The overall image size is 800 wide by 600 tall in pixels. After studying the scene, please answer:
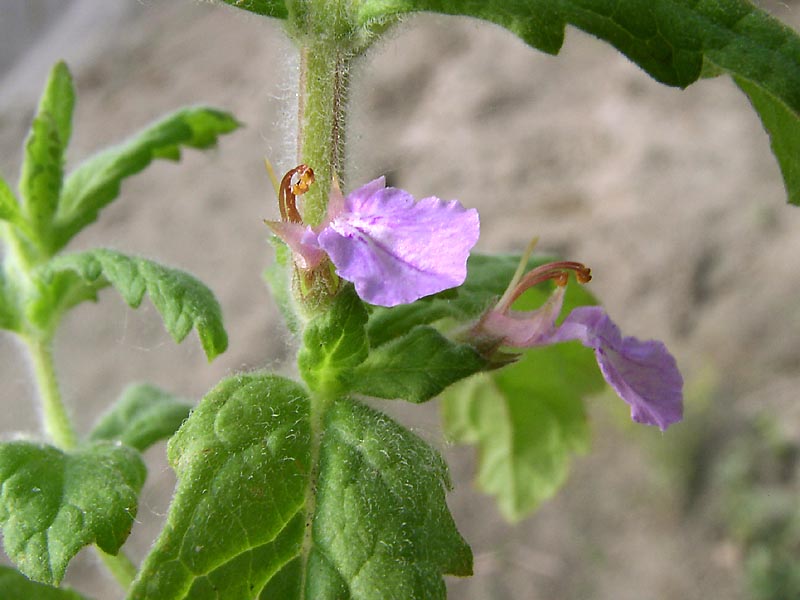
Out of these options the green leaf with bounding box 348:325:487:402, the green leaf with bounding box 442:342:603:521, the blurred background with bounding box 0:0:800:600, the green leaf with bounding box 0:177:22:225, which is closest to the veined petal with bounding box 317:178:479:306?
the green leaf with bounding box 348:325:487:402

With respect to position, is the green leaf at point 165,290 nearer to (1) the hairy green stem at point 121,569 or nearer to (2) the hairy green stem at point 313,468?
(2) the hairy green stem at point 313,468

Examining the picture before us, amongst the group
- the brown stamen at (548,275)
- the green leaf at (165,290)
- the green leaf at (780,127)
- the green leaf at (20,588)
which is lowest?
the green leaf at (20,588)

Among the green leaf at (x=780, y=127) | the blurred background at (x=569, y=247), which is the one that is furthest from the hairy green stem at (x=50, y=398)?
the blurred background at (x=569, y=247)

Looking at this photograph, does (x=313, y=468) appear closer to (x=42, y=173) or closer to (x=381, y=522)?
(x=381, y=522)

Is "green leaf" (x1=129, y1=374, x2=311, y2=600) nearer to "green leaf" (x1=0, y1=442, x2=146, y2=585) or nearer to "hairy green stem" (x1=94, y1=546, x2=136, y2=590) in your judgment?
"green leaf" (x1=0, y1=442, x2=146, y2=585)

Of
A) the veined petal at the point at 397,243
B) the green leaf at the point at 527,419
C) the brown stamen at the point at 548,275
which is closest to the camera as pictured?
the veined petal at the point at 397,243

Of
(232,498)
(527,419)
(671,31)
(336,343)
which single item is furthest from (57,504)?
(527,419)
